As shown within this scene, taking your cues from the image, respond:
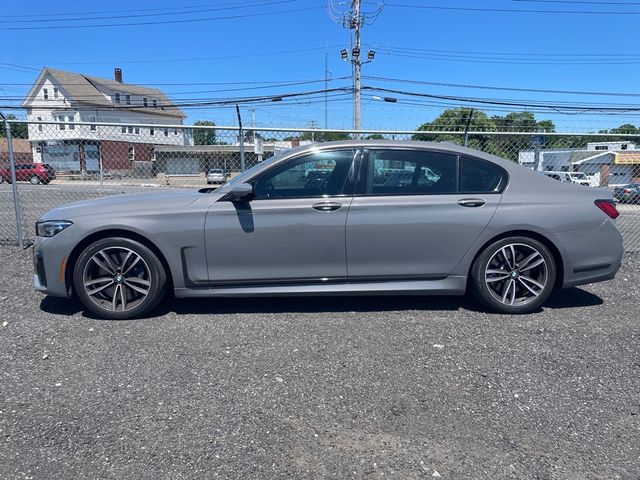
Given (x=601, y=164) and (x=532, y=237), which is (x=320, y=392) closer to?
(x=532, y=237)

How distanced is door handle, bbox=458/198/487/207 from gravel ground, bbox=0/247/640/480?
1.02m

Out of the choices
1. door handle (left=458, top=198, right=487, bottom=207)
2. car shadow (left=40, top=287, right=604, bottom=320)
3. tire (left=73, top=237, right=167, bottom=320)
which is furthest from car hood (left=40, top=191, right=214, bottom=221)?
door handle (left=458, top=198, right=487, bottom=207)

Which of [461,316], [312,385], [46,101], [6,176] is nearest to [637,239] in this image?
[461,316]

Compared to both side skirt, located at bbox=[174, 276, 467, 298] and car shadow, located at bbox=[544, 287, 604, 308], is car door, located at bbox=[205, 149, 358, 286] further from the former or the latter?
car shadow, located at bbox=[544, 287, 604, 308]

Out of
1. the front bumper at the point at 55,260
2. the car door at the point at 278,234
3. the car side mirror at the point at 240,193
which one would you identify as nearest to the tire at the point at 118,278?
the front bumper at the point at 55,260

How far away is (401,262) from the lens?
434 centimetres

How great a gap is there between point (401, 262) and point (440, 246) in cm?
38

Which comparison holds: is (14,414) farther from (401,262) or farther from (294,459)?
(401,262)

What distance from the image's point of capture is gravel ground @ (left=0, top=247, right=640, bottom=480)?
2.39m

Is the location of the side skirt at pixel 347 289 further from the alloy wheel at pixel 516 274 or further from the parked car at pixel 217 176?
the parked car at pixel 217 176

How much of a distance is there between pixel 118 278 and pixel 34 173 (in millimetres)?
8946

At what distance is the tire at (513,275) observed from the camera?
4383mm

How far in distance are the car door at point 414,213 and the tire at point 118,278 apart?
5.78ft

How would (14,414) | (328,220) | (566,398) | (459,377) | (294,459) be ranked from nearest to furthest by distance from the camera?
1. (294,459)
2. (14,414)
3. (566,398)
4. (459,377)
5. (328,220)
